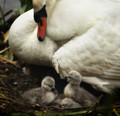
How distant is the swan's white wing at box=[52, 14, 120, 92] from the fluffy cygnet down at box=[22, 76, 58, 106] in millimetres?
120

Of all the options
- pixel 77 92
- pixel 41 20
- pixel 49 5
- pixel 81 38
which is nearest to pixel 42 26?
pixel 41 20

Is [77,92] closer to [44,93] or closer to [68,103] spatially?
[68,103]

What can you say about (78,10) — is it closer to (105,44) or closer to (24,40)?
(105,44)

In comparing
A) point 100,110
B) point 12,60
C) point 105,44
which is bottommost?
point 12,60

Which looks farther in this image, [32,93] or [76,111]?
[32,93]

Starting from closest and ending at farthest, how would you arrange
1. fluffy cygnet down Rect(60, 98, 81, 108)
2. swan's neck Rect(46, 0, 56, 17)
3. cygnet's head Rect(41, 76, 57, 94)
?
fluffy cygnet down Rect(60, 98, 81, 108)
cygnet's head Rect(41, 76, 57, 94)
swan's neck Rect(46, 0, 56, 17)

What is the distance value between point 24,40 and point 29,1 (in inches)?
33.7

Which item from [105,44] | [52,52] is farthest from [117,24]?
[52,52]

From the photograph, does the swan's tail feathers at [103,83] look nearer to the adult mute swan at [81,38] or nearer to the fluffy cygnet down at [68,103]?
the adult mute swan at [81,38]

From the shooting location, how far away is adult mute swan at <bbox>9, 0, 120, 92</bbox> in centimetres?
263

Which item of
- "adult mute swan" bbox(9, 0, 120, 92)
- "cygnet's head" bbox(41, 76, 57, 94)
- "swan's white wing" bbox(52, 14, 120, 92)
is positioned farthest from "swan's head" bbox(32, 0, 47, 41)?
"cygnet's head" bbox(41, 76, 57, 94)

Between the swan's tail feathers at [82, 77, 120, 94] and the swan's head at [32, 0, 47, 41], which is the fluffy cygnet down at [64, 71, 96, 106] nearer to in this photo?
the swan's tail feathers at [82, 77, 120, 94]

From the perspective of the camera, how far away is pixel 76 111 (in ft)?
8.21

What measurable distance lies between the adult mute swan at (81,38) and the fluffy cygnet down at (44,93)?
0.42ft
